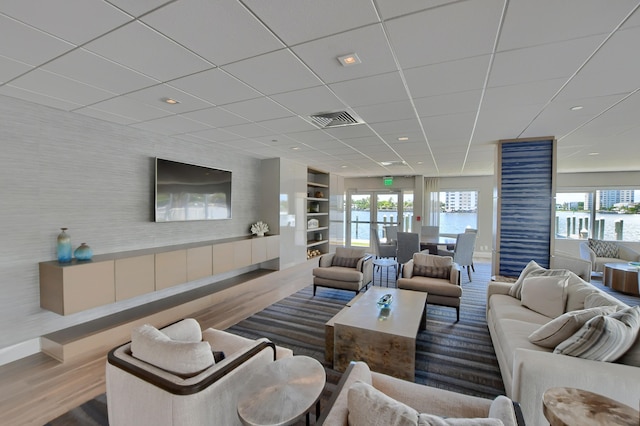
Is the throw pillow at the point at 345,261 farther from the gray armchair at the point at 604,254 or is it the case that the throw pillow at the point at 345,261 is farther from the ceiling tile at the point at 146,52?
the gray armchair at the point at 604,254

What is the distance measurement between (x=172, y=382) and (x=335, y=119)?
2.90m

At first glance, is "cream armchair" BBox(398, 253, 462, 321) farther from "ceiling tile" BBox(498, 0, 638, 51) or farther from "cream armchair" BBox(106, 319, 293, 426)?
"ceiling tile" BBox(498, 0, 638, 51)

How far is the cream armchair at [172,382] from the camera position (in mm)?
1432

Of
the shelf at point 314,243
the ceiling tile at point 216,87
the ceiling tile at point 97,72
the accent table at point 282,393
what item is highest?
the ceiling tile at point 216,87

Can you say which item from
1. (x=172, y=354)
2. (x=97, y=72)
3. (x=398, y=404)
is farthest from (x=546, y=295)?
(x=97, y=72)

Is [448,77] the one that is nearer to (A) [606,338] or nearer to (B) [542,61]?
(B) [542,61]

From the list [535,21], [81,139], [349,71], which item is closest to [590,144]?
[535,21]

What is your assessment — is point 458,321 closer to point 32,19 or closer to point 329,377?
point 329,377

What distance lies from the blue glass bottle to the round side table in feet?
13.3

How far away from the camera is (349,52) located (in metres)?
1.89

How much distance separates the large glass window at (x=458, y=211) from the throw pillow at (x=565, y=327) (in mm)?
7305

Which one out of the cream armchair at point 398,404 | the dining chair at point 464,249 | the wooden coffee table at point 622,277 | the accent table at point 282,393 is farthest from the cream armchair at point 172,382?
the wooden coffee table at point 622,277

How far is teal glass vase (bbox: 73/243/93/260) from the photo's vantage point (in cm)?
310

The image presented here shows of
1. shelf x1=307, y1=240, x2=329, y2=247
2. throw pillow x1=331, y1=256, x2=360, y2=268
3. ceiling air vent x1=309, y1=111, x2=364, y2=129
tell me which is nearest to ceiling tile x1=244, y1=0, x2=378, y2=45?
ceiling air vent x1=309, y1=111, x2=364, y2=129
